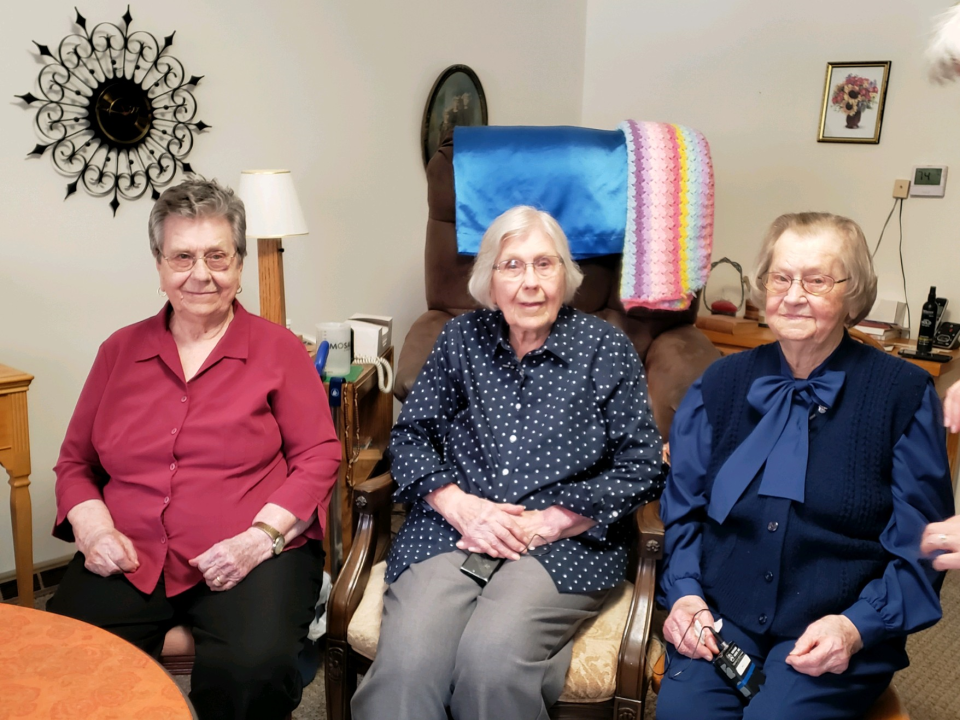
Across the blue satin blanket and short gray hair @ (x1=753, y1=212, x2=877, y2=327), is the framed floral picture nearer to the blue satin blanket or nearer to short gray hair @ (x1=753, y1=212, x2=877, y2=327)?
the blue satin blanket

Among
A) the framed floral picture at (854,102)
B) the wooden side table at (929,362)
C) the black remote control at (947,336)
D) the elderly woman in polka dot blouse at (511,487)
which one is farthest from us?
the framed floral picture at (854,102)

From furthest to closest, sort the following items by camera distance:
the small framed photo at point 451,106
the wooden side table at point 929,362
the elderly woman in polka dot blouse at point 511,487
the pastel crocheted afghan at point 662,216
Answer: the small framed photo at point 451,106
the wooden side table at point 929,362
the pastel crocheted afghan at point 662,216
the elderly woman in polka dot blouse at point 511,487

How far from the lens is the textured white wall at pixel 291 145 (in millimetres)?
2252

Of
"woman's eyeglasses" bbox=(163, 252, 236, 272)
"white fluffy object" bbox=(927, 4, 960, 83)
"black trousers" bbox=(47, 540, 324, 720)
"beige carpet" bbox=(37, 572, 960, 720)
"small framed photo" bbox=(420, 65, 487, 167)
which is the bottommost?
"beige carpet" bbox=(37, 572, 960, 720)

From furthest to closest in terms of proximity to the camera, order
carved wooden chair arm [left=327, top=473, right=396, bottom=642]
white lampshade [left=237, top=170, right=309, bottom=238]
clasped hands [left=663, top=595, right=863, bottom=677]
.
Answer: white lampshade [left=237, top=170, right=309, bottom=238] → carved wooden chair arm [left=327, top=473, right=396, bottom=642] → clasped hands [left=663, top=595, right=863, bottom=677]

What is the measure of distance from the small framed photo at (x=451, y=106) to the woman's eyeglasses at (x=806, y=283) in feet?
7.10

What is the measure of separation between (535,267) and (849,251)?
0.61 m

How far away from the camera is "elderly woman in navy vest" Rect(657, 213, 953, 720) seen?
1.38 m

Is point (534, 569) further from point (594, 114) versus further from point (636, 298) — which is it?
point (594, 114)

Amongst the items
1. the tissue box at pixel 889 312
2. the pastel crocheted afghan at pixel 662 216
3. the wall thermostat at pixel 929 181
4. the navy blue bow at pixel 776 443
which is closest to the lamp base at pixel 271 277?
the pastel crocheted afghan at pixel 662 216

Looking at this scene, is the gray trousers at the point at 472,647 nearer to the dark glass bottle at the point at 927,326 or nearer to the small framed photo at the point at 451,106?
the dark glass bottle at the point at 927,326

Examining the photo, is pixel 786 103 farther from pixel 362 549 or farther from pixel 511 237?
pixel 362 549

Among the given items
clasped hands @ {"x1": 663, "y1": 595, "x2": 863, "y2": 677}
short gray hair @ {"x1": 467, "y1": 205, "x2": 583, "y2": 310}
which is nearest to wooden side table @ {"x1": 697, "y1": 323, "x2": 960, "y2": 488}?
short gray hair @ {"x1": 467, "y1": 205, "x2": 583, "y2": 310}

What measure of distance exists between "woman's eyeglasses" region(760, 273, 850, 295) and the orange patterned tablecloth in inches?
45.5
